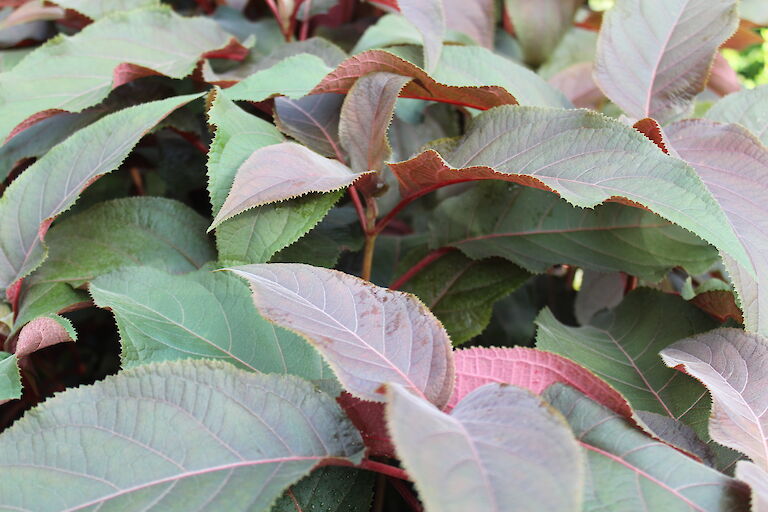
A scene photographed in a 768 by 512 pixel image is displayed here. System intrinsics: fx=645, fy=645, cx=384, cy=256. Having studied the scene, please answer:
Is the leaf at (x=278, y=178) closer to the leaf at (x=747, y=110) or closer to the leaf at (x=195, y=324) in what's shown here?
the leaf at (x=195, y=324)

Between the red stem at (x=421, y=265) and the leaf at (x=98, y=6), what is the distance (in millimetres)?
488

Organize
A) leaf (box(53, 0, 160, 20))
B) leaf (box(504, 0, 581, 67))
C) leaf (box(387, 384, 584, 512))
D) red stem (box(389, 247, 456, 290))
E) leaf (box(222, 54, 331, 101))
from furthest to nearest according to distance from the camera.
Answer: leaf (box(504, 0, 581, 67)) < leaf (box(53, 0, 160, 20)) < red stem (box(389, 247, 456, 290)) < leaf (box(222, 54, 331, 101)) < leaf (box(387, 384, 584, 512))

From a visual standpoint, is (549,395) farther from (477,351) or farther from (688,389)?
(688,389)

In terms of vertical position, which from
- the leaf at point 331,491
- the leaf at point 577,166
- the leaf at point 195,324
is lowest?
the leaf at point 331,491

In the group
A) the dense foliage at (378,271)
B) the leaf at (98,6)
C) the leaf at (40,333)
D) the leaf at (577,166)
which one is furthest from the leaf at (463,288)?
the leaf at (98,6)

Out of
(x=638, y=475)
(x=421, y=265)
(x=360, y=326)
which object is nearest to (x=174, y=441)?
(x=360, y=326)

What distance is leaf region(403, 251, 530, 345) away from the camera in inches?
27.4

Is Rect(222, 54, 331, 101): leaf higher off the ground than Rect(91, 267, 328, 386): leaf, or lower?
higher

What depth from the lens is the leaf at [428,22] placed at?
2.13ft

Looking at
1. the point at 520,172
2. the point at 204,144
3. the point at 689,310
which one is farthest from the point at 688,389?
the point at 204,144

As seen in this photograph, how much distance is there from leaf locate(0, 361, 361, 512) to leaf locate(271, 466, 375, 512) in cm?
8

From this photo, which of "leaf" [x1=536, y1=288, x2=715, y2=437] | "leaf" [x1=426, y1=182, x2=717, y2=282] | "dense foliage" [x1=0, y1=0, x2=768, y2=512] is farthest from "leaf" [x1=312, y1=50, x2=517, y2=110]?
"leaf" [x1=536, y1=288, x2=715, y2=437]

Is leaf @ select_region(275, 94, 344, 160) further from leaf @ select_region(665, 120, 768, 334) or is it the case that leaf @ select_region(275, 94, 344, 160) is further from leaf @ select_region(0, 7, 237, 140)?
leaf @ select_region(665, 120, 768, 334)

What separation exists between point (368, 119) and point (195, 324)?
251 millimetres
